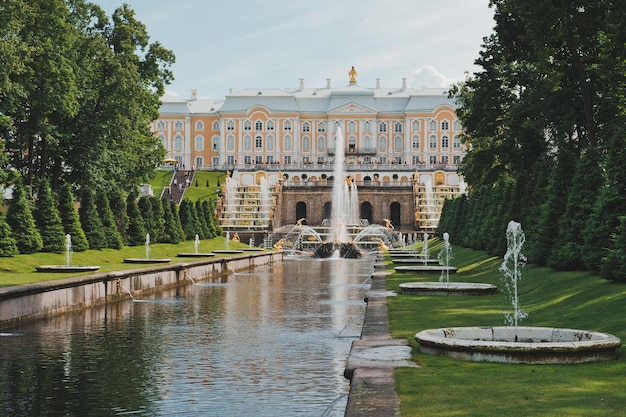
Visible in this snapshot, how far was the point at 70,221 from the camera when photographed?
27141mm

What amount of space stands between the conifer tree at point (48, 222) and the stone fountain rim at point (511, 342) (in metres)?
18.1

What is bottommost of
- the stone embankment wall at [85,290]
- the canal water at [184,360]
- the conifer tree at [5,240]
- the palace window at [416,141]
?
the canal water at [184,360]

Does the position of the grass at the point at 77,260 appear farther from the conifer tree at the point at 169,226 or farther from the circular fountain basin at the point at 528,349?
the circular fountain basin at the point at 528,349

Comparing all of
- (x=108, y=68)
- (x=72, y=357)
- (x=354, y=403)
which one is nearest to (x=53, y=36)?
(x=108, y=68)

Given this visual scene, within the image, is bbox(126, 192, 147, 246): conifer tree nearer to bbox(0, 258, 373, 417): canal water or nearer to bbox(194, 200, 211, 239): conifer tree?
bbox(194, 200, 211, 239): conifer tree

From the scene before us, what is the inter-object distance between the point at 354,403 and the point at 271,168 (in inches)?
3413

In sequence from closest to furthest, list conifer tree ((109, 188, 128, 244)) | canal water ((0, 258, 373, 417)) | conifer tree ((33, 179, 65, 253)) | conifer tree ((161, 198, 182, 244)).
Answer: canal water ((0, 258, 373, 417)) < conifer tree ((33, 179, 65, 253)) < conifer tree ((109, 188, 128, 244)) < conifer tree ((161, 198, 182, 244))

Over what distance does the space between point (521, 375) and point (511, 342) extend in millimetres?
1049

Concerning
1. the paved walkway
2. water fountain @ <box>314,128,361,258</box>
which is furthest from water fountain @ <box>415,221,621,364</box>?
water fountain @ <box>314,128,361,258</box>

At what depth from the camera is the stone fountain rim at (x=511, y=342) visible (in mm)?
7566

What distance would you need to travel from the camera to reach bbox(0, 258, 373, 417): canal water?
7.21 meters

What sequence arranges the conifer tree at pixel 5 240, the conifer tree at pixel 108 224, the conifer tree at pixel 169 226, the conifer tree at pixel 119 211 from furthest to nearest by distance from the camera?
the conifer tree at pixel 169 226 < the conifer tree at pixel 119 211 < the conifer tree at pixel 108 224 < the conifer tree at pixel 5 240

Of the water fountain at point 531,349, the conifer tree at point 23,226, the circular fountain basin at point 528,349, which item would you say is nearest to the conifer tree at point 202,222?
the conifer tree at point 23,226

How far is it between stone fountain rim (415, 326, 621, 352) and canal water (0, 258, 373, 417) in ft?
3.36
